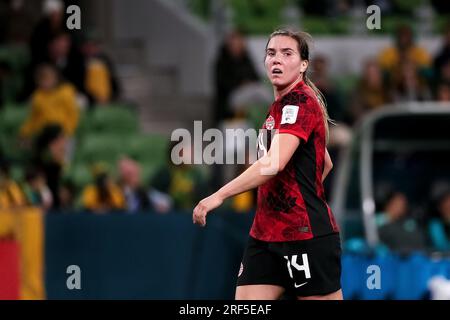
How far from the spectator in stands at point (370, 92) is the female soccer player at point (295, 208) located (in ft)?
27.3

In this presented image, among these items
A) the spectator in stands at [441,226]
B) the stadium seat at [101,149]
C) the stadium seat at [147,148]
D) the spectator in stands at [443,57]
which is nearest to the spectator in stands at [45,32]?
the stadium seat at [101,149]

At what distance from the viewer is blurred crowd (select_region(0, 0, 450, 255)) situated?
12.3 meters

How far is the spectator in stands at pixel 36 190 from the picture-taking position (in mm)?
11406

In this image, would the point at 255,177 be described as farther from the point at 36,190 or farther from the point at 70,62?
the point at 70,62

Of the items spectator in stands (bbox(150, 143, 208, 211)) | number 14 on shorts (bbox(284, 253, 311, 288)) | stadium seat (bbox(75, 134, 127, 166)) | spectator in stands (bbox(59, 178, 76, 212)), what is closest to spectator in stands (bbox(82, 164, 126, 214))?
spectator in stands (bbox(59, 178, 76, 212))

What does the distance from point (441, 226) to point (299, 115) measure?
7277mm

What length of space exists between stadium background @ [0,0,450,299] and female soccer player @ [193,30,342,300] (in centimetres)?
397

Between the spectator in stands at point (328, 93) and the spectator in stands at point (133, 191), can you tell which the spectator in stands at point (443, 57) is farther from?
the spectator in stands at point (133, 191)

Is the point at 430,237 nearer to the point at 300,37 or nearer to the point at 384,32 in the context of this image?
the point at 384,32

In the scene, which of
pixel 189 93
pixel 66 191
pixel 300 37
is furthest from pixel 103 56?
pixel 300 37

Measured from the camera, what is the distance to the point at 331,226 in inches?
248

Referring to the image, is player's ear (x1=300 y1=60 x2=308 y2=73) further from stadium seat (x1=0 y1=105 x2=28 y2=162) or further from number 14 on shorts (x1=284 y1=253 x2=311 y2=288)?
stadium seat (x1=0 y1=105 x2=28 y2=162)

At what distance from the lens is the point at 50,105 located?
1365cm
